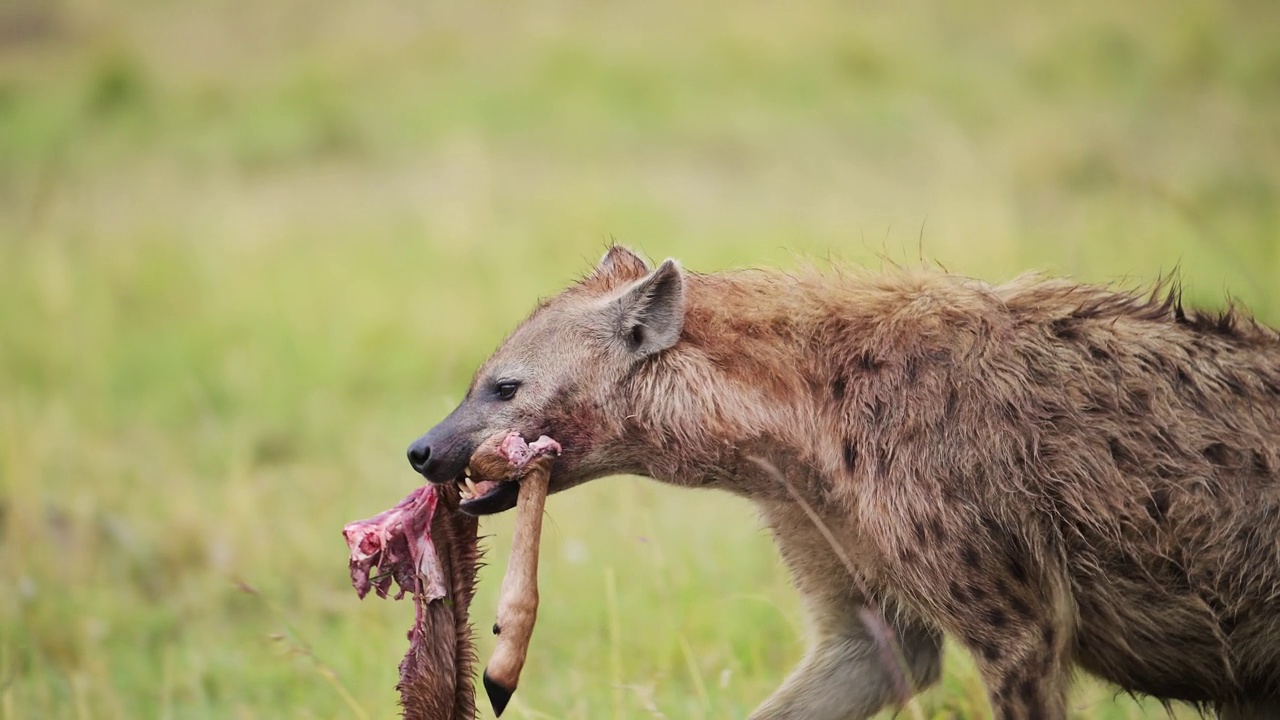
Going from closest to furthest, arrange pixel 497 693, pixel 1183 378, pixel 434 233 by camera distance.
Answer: pixel 497 693 < pixel 1183 378 < pixel 434 233

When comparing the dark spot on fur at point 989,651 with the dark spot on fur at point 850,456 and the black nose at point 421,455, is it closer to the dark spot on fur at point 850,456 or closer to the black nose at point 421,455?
the dark spot on fur at point 850,456

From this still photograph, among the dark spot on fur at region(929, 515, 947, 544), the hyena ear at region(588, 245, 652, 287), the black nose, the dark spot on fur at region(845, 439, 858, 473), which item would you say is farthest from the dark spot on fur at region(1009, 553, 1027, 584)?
the black nose

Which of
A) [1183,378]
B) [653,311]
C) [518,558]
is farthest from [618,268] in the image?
[1183,378]

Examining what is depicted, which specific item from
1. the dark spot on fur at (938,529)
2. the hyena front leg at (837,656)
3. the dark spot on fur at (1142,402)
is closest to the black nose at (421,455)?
the hyena front leg at (837,656)

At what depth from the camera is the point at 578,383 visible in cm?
309

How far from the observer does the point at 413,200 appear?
29.9ft

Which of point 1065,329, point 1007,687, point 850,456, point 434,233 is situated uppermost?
point 1065,329

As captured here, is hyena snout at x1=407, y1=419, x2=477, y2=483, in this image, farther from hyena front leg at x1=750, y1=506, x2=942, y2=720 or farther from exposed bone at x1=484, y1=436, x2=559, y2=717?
hyena front leg at x1=750, y1=506, x2=942, y2=720

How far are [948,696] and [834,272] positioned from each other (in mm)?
1067

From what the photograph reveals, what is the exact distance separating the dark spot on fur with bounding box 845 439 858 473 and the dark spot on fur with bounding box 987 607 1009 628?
1.29 feet

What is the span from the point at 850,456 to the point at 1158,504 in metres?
0.58

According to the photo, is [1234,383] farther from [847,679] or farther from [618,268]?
[618,268]

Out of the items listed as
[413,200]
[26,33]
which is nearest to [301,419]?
[413,200]

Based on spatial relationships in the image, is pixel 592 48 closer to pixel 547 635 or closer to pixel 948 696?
pixel 547 635
